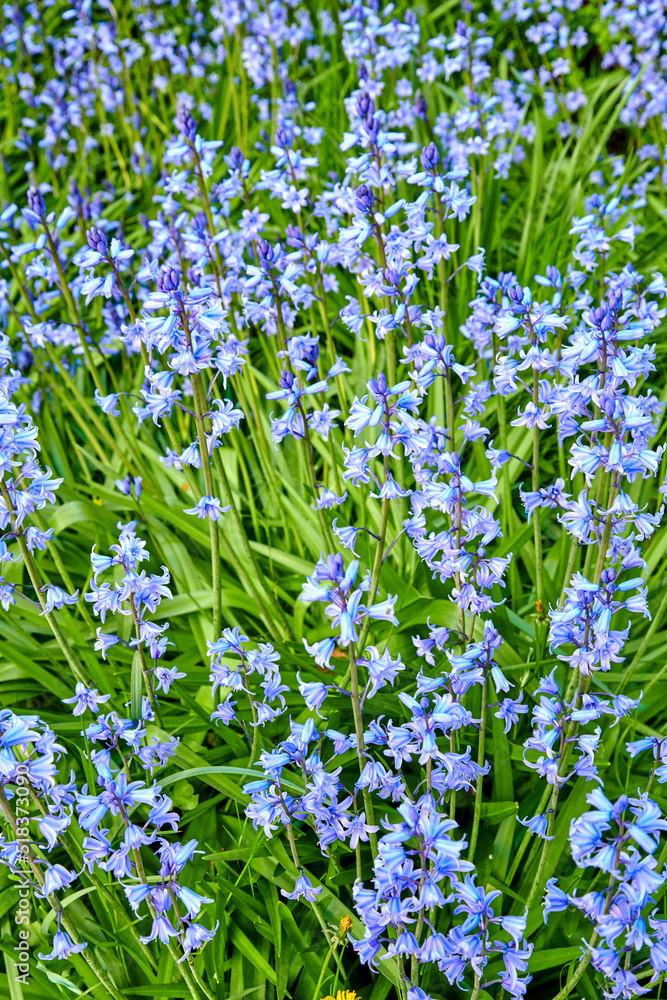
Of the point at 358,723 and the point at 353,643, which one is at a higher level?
the point at 353,643

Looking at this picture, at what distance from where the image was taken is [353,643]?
200cm

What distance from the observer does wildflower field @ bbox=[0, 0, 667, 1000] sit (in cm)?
207

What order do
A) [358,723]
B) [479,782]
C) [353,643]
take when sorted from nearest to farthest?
[353,643], [358,723], [479,782]

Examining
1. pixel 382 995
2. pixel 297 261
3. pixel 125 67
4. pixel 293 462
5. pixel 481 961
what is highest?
pixel 125 67

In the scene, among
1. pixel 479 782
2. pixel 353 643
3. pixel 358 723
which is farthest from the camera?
pixel 479 782

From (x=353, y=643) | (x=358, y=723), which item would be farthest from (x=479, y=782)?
(x=353, y=643)

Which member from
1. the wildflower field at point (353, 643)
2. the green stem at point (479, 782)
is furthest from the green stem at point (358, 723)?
the green stem at point (479, 782)

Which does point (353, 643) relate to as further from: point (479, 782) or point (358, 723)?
point (479, 782)

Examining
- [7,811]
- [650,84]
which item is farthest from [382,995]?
[650,84]

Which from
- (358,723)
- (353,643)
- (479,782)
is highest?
(353,643)

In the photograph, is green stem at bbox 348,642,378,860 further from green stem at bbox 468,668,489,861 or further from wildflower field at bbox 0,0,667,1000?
green stem at bbox 468,668,489,861

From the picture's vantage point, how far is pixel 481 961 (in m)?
2.00

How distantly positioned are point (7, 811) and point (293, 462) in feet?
9.66

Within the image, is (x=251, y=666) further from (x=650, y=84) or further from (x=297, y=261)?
(x=650, y=84)
